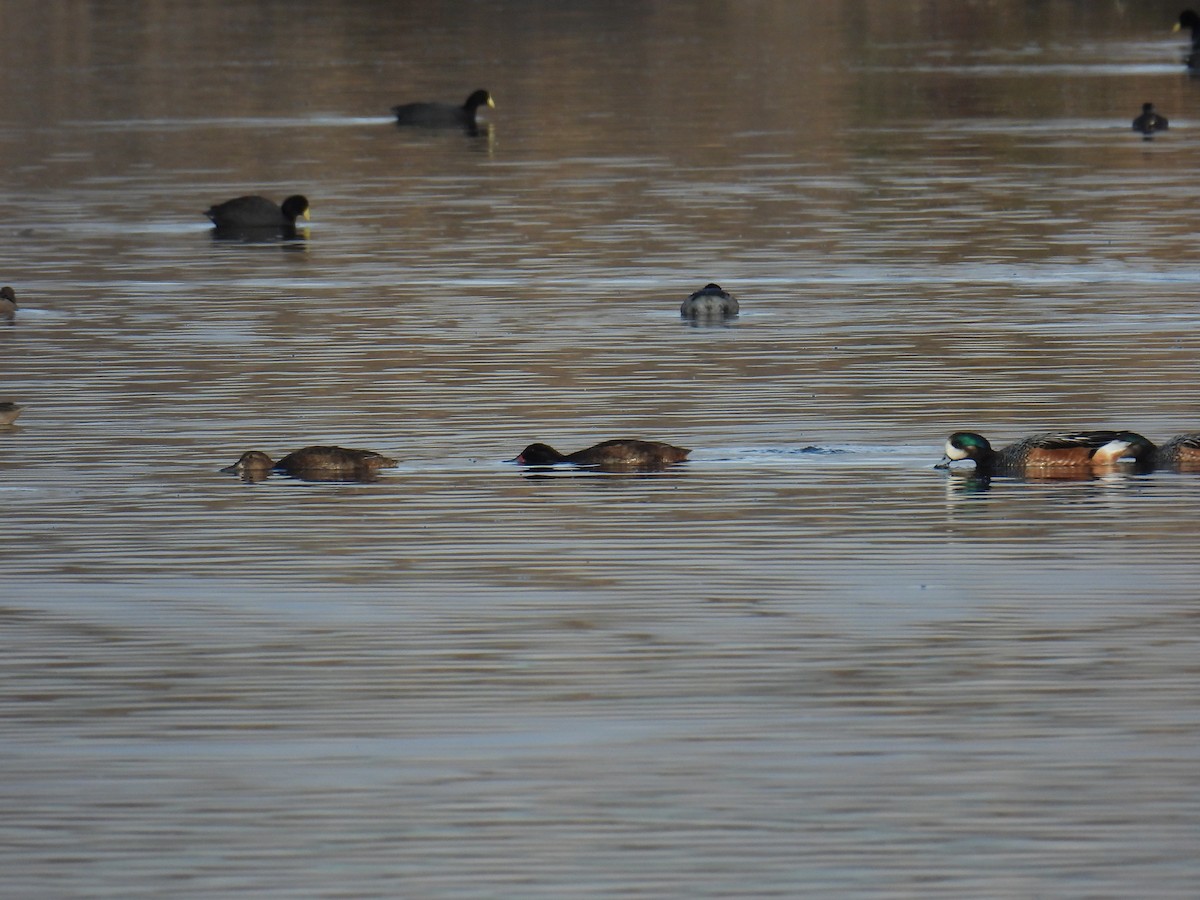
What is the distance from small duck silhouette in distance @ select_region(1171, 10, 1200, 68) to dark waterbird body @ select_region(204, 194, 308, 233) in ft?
119

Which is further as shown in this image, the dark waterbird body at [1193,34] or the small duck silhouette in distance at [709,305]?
the dark waterbird body at [1193,34]

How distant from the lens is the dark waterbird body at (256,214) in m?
37.3

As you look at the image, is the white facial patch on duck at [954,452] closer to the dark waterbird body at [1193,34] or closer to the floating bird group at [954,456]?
the floating bird group at [954,456]

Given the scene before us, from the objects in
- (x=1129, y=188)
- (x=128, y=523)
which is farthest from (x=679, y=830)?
(x=1129, y=188)

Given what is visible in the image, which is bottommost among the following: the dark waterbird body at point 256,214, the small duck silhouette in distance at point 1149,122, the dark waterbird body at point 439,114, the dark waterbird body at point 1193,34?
the dark waterbird body at point 256,214

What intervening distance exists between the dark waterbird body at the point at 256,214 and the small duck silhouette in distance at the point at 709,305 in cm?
1148

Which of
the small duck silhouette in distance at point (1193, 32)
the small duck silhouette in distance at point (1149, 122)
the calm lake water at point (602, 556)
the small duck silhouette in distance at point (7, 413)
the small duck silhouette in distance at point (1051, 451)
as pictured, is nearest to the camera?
the calm lake water at point (602, 556)

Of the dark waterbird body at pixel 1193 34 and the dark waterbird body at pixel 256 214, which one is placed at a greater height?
the dark waterbird body at pixel 1193 34

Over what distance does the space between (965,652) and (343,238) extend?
23724mm

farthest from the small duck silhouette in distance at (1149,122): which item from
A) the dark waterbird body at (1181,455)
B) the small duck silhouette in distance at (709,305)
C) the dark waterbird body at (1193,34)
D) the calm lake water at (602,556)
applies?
the dark waterbird body at (1181,455)

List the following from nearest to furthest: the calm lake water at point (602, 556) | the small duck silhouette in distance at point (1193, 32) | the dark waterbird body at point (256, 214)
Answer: the calm lake water at point (602, 556) → the dark waterbird body at point (256, 214) → the small duck silhouette in distance at point (1193, 32)

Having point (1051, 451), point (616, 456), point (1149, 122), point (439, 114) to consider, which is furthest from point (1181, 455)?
point (439, 114)

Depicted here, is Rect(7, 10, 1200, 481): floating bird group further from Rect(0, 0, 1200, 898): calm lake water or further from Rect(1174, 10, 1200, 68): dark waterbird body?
Rect(1174, 10, 1200, 68): dark waterbird body

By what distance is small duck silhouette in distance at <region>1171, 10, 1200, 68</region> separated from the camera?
229 ft
